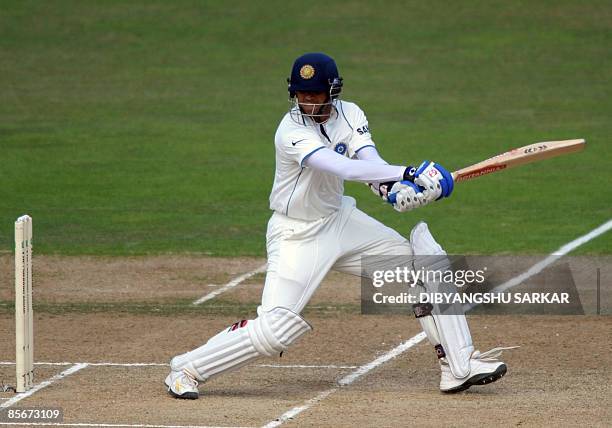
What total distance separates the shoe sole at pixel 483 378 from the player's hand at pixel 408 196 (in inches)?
48.1

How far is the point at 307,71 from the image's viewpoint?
25.5 ft

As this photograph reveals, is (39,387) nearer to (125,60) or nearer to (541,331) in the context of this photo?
(541,331)

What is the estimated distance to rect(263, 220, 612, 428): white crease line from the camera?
7.48 m

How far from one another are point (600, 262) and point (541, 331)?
101 inches

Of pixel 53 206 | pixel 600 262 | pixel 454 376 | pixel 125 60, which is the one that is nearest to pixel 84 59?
pixel 125 60

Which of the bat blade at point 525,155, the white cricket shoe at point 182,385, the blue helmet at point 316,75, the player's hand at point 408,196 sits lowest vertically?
the white cricket shoe at point 182,385

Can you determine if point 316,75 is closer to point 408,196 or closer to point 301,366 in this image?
point 408,196

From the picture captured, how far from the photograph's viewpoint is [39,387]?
808 centimetres

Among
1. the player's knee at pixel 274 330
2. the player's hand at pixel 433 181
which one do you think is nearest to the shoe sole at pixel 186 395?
the player's knee at pixel 274 330

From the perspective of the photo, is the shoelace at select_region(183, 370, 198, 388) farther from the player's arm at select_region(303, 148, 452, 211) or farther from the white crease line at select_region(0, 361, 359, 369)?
the player's arm at select_region(303, 148, 452, 211)

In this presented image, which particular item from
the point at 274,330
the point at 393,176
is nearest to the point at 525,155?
the point at 393,176

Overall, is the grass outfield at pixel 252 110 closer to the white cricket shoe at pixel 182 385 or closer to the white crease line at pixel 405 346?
the white crease line at pixel 405 346

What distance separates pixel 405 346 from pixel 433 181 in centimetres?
234

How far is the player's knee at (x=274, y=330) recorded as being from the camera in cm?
763
